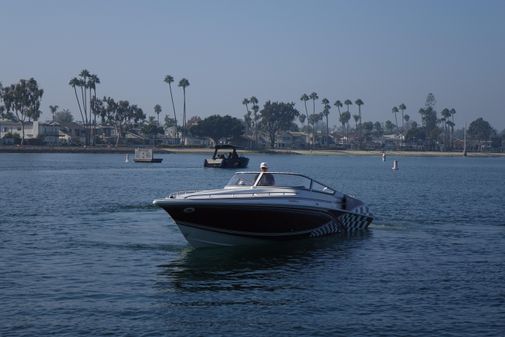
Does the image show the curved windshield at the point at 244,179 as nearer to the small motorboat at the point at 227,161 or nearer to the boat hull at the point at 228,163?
the small motorboat at the point at 227,161

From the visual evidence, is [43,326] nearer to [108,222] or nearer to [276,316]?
[276,316]

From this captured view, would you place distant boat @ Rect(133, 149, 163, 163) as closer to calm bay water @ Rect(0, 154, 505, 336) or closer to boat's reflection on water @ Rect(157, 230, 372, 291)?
calm bay water @ Rect(0, 154, 505, 336)

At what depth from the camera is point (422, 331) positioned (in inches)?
647

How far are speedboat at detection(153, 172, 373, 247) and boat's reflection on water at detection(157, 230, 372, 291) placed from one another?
40 cm

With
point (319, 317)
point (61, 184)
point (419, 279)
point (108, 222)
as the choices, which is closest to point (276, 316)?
point (319, 317)

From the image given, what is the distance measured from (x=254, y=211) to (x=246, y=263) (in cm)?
227

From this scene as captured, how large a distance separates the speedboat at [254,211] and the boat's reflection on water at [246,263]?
402 millimetres

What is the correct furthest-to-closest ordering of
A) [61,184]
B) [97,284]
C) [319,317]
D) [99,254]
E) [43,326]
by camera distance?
[61,184] → [99,254] → [97,284] → [319,317] → [43,326]

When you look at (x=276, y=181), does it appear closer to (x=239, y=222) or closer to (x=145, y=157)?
(x=239, y=222)

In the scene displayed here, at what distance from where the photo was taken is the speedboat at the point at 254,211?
25312 millimetres

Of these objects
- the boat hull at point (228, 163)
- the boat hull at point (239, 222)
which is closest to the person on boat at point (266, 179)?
the boat hull at point (239, 222)

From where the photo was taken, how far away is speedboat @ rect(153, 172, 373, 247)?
2531 cm

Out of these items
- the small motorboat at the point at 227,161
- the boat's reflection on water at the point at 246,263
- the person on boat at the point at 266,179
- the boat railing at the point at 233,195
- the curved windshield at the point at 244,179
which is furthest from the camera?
the small motorboat at the point at 227,161

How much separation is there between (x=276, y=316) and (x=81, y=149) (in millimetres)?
177747
